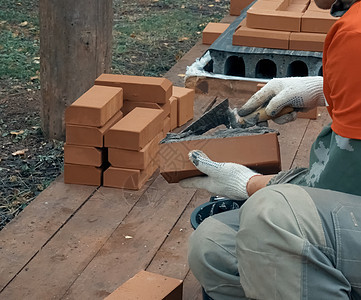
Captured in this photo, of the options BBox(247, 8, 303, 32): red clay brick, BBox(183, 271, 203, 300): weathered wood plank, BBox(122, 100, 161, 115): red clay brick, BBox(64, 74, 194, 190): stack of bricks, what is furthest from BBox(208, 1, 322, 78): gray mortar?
BBox(183, 271, 203, 300): weathered wood plank

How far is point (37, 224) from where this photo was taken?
4039 mm

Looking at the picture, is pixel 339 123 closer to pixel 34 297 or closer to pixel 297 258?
pixel 297 258

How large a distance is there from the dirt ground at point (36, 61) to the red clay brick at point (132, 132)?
0.62m

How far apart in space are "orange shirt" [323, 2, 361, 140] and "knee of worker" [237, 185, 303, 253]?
12.0 inches

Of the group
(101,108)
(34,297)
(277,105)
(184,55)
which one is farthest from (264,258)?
(184,55)

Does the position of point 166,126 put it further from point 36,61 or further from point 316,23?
point 36,61

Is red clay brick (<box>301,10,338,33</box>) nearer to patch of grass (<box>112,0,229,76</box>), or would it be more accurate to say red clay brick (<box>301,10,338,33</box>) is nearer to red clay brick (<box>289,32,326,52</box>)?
red clay brick (<box>289,32,326,52</box>)

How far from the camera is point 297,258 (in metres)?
2.38

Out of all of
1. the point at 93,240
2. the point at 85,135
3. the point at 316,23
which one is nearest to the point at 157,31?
the point at 316,23

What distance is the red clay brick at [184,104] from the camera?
5.38 meters

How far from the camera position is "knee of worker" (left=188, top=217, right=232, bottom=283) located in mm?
2844

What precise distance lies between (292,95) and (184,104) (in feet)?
7.45

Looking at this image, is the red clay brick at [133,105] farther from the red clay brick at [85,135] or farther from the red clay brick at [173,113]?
the red clay brick at [85,135]

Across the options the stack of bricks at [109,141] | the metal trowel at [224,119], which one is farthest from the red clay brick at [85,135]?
the metal trowel at [224,119]
